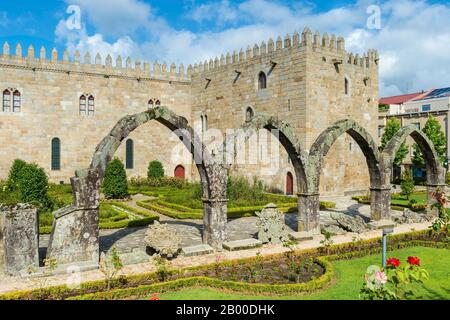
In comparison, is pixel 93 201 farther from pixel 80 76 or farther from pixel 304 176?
pixel 80 76

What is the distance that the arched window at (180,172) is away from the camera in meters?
34.0

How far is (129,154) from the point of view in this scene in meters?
31.9

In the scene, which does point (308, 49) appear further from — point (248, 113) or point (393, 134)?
point (393, 134)

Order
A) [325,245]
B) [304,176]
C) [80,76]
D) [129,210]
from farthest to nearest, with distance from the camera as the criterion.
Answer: [80,76], [129,210], [304,176], [325,245]

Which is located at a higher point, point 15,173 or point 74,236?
point 15,173

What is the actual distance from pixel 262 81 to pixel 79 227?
769 inches

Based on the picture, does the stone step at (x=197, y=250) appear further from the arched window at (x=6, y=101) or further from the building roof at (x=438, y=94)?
the building roof at (x=438, y=94)

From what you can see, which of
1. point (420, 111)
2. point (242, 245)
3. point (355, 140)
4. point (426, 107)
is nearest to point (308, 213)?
point (242, 245)

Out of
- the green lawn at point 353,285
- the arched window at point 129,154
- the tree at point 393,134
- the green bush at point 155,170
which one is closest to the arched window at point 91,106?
the arched window at point 129,154

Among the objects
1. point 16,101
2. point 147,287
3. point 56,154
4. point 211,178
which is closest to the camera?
point 147,287

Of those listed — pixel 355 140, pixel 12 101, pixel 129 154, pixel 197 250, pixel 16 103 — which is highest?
pixel 12 101

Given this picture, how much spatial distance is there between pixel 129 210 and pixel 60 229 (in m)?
9.88

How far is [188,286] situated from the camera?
30.9 ft

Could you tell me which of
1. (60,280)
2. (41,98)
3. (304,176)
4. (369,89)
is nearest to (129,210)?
(304,176)
